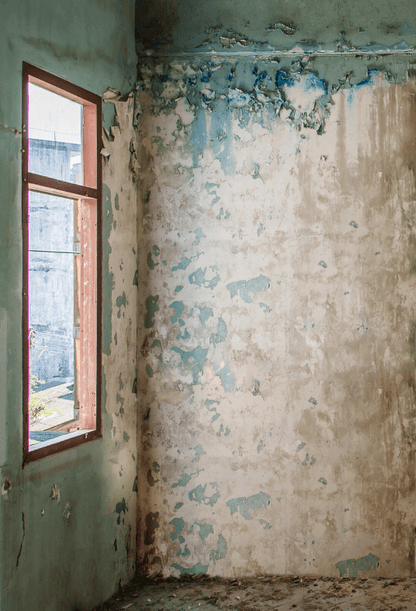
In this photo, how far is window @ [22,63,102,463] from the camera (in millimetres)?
2154

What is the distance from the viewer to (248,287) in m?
2.87

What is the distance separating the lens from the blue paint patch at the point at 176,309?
289 centimetres

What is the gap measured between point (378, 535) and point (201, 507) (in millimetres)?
1042

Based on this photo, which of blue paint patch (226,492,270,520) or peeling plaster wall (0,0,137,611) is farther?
blue paint patch (226,492,270,520)

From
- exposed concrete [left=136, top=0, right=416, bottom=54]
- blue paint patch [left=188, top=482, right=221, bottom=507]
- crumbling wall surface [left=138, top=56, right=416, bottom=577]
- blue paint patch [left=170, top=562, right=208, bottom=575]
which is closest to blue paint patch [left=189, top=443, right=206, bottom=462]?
crumbling wall surface [left=138, top=56, right=416, bottom=577]

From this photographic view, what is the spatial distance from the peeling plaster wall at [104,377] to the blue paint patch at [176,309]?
0.75 ft

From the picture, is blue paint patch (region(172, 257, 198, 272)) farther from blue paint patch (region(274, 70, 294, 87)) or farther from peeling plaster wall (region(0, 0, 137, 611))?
blue paint patch (region(274, 70, 294, 87))

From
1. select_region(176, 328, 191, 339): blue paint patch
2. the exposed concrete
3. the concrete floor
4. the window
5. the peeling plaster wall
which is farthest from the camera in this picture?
select_region(176, 328, 191, 339): blue paint patch

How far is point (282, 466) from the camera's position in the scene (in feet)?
9.32

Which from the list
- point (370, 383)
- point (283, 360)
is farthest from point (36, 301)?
point (370, 383)

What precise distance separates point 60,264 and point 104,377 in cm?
65

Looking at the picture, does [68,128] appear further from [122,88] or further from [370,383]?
[370,383]

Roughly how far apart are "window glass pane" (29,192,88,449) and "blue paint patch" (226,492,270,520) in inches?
41.4

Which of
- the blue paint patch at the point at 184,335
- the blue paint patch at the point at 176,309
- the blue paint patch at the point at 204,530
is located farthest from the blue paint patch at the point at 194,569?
the blue paint patch at the point at 176,309
